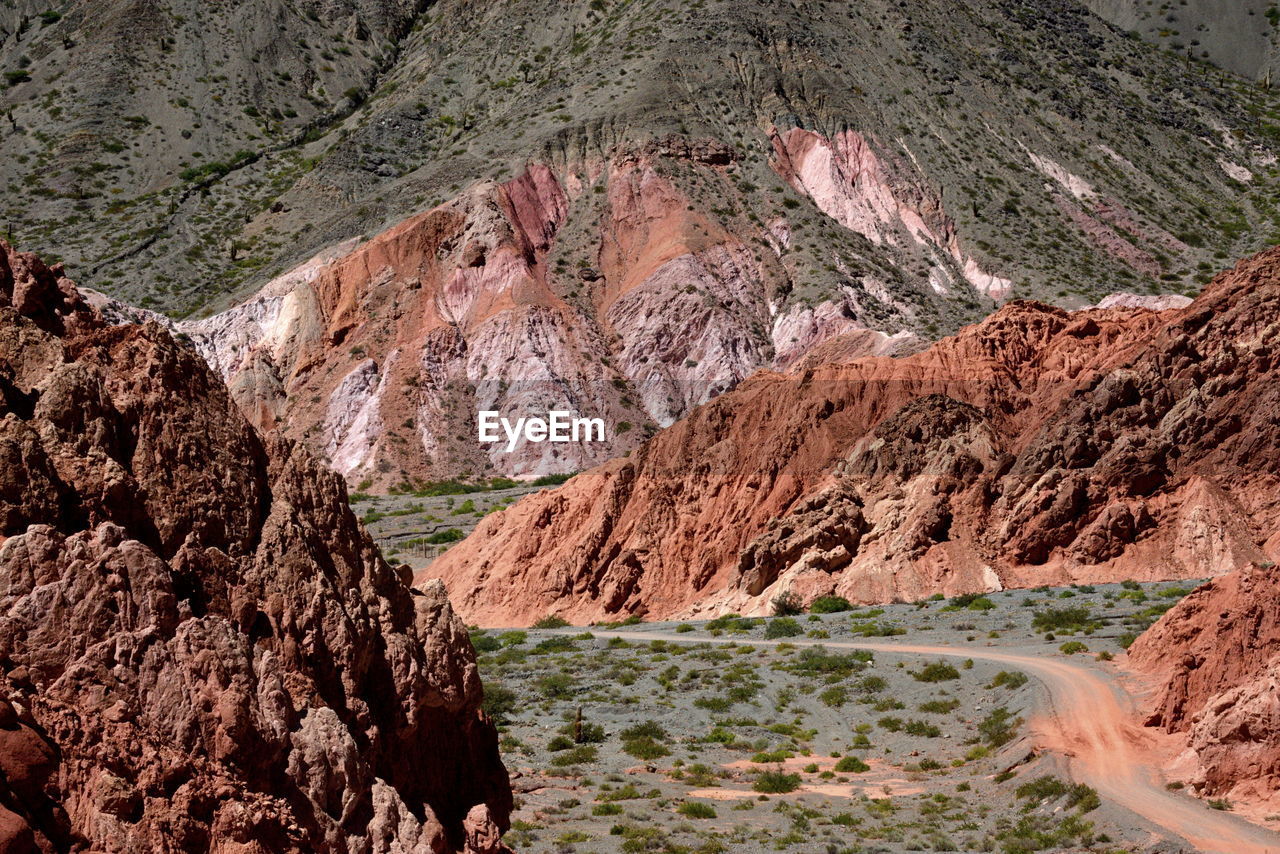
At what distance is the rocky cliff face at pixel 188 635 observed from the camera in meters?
8.59

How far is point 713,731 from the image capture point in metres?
29.8

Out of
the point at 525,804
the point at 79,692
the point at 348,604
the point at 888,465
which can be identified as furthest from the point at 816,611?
the point at 79,692

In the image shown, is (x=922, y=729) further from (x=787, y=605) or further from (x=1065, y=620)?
(x=787, y=605)

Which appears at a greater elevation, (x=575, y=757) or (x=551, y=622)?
(x=575, y=757)

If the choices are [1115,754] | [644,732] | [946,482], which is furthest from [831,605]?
[1115,754]

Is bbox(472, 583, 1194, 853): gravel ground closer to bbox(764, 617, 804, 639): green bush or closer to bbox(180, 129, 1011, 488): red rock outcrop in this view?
bbox(764, 617, 804, 639): green bush

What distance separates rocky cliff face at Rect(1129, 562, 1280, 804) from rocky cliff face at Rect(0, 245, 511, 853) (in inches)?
470

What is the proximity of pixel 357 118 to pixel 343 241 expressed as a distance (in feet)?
131

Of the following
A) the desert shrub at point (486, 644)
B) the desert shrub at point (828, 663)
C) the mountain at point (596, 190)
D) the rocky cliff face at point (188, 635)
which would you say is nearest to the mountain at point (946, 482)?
the desert shrub at point (486, 644)

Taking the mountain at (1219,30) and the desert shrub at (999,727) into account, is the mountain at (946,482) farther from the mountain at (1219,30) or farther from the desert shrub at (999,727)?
the mountain at (1219,30)

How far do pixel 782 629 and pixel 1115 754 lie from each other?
1858cm

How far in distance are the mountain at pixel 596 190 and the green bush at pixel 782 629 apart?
44.4 metres

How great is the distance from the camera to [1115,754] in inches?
909

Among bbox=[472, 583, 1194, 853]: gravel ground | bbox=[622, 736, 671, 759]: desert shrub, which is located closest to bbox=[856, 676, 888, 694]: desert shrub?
bbox=[472, 583, 1194, 853]: gravel ground
